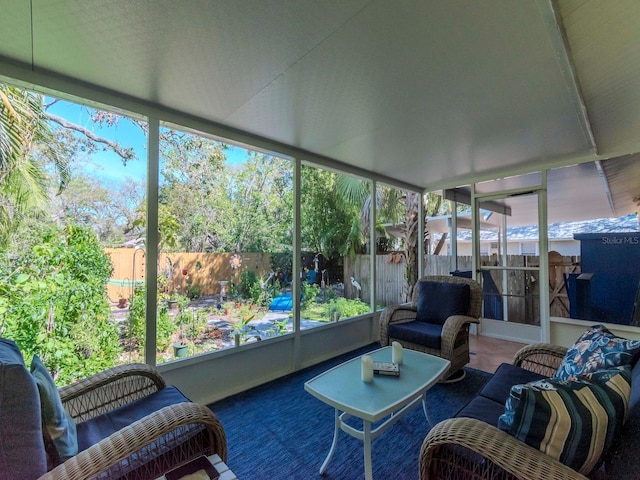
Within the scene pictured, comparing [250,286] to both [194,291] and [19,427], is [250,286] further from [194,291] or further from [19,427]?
[19,427]

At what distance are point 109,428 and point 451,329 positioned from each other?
2682mm

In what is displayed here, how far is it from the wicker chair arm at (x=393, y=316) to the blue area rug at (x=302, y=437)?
0.70m

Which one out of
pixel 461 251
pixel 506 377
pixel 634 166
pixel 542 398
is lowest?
pixel 506 377

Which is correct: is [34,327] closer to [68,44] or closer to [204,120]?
[68,44]

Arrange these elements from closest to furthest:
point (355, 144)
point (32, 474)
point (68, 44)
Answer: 1. point (32, 474)
2. point (68, 44)
3. point (355, 144)

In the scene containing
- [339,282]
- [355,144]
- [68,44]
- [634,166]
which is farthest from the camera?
[339,282]

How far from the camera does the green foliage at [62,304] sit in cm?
188

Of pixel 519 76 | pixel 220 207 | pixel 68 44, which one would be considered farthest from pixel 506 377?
pixel 68 44

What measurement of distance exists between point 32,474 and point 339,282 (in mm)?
3405

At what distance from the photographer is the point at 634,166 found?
3410mm

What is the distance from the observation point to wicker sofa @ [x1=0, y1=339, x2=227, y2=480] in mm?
969

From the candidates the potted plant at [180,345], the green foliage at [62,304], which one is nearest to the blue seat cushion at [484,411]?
the potted plant at [180,345]

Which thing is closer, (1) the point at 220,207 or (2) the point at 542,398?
(2) the point at 542,398

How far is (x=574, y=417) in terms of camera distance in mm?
1000
